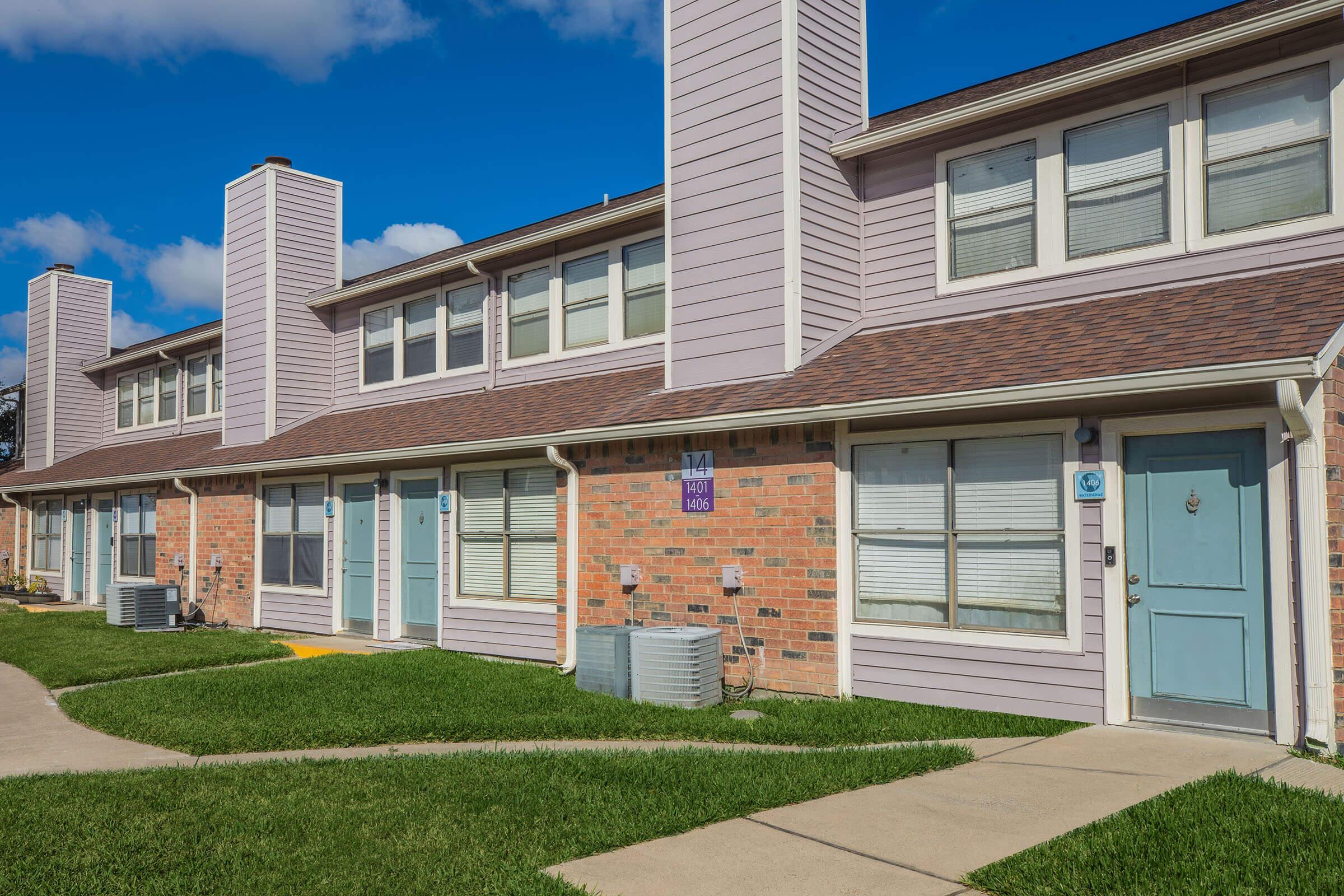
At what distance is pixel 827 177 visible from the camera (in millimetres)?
10125

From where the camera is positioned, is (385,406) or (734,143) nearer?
(734,143)

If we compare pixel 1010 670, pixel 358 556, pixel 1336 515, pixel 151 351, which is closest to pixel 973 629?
pixel 1010 670

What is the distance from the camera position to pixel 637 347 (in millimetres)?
12117

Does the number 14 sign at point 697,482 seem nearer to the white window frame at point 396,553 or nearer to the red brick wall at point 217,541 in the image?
the white window frame at point 396,553

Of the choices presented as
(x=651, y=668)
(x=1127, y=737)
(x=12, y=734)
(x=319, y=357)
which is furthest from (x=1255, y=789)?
(x=319, y=357)

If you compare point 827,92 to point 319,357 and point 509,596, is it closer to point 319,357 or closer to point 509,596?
point 509,596

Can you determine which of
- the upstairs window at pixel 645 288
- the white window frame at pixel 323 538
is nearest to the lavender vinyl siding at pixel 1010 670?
the upstairs window at pixel 645 288

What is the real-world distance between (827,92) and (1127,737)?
6.78 metres

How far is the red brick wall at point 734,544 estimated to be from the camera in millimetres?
8867

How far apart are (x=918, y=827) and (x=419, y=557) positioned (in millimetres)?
9434

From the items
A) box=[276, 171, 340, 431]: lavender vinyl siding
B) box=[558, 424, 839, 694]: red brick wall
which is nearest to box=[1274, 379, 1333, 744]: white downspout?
box=[558, 424, 839, 694]: red brick wall

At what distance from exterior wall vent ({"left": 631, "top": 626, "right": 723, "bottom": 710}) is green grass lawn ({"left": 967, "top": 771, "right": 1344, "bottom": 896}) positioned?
13.5 ft

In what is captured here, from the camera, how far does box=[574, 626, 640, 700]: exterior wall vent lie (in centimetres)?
920

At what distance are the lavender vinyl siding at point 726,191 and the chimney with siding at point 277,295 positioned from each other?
8.63 meters
